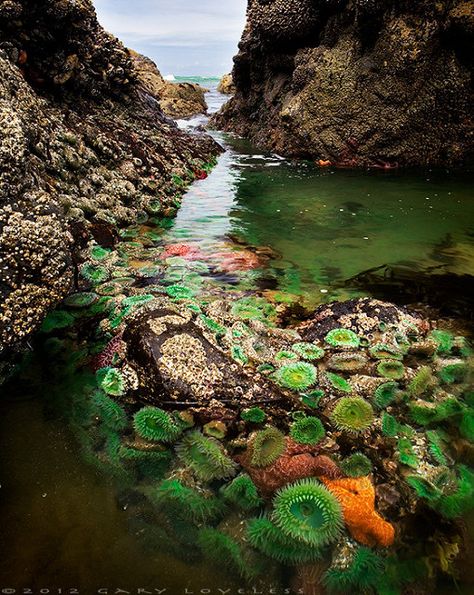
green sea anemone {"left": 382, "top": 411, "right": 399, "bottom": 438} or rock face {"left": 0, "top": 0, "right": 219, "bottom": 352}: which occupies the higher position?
rock face {"left": 0, "top": 0, "right": 219, "bottom": 352}

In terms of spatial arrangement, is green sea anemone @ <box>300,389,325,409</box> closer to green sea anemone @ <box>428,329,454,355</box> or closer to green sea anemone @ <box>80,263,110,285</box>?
green sea anemone @ <box>428,329,454,355</box>

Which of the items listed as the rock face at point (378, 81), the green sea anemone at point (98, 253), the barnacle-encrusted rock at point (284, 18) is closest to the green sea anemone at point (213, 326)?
the green sea anemone at point (98, 253)

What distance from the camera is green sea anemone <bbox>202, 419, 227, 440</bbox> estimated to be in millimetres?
3012

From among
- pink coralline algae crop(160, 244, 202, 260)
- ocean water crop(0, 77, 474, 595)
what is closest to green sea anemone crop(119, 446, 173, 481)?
ocean water crop(0, 77, 474, 595)

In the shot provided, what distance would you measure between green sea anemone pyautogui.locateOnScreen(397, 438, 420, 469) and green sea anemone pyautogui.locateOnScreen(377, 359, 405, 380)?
2.35ft

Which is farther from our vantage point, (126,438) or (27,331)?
(27,331)

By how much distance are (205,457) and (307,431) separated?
2.45 feet

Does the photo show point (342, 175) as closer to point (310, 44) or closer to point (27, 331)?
point (310, 44)

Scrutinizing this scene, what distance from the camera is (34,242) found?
3.34m

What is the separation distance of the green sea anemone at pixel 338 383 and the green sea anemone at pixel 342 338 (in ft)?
1.46

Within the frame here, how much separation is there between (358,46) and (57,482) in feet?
45.2

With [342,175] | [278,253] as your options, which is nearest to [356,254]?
[278,253]

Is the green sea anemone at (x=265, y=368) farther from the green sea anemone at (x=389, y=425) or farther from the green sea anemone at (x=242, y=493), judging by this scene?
the green sea anemone at (x=242, y=493)

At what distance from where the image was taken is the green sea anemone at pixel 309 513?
230 cm
